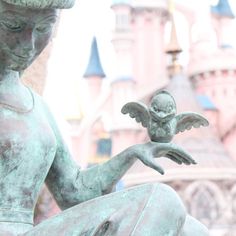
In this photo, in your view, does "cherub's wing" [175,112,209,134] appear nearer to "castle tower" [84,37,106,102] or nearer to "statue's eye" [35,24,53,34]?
"statue's eye" [35,24,53,34]

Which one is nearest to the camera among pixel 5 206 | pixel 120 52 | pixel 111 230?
pixel 111 230

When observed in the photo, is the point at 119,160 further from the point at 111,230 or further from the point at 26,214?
the point at 111,230

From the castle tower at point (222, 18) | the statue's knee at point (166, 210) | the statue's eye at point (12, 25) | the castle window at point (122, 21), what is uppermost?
the statue's eye at point (12, 25)

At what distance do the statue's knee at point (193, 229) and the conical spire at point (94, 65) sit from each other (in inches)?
926

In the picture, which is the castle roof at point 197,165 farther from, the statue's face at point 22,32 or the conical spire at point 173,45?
the statue's face at point 22,32

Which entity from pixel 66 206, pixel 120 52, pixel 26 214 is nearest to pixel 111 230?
pixel 26 214

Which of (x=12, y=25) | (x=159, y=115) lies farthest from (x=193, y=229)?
(x=12, y=25)

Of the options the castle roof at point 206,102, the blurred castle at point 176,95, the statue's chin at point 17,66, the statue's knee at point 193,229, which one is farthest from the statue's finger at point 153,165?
the castle roof at point 206,102

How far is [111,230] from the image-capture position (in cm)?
141

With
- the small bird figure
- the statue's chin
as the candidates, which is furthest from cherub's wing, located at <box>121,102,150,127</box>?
the statue's chin

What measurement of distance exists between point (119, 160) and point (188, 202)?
15.3 metres

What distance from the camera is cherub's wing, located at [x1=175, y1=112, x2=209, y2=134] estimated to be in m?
1.72

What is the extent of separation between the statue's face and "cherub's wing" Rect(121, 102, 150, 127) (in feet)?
0.71

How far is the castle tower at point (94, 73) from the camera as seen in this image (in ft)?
82.4
